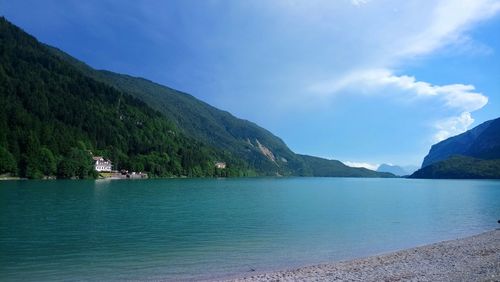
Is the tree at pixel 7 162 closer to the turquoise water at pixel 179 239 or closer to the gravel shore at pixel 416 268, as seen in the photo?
the turquoise water at pixel 179 239

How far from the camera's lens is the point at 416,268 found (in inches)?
974

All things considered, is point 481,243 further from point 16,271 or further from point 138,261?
point 16,271

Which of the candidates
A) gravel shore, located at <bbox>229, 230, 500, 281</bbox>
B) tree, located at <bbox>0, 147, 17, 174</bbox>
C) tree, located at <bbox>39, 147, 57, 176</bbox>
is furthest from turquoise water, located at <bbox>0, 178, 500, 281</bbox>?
tree, located at <bbox>39, 147, 57, 176</bbox>

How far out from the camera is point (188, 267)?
26375mm

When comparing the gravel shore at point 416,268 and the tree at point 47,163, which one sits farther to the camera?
the tree at point 47,163

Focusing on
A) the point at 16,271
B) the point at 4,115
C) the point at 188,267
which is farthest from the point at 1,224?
the point at 4,115

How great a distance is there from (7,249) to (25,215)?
66.0 feet

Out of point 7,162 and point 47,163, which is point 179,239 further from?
point 47,163

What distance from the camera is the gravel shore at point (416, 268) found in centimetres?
2175

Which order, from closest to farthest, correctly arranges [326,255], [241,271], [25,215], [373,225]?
[241,271] < [326,255] < [25,215] < [373,225]

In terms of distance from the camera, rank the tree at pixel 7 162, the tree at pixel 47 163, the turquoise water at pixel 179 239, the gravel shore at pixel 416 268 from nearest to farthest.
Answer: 1. the gravel shore at pixel 416 268
2. the turquoise water at pixel 179 239
3. the tree at pixel 7 162
4. the tree at pixel 47 163

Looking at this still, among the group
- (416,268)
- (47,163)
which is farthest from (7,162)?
(416,268)

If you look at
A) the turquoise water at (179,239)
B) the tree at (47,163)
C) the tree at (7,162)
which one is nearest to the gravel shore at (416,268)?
the turquoise water at (179,239)

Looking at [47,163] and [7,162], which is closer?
[7,162]
